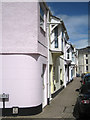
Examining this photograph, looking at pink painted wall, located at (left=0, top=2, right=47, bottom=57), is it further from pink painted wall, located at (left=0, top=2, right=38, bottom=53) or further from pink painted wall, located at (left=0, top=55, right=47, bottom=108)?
pink painted wall, located at (left=0, top=55, right=47, bottom=108)

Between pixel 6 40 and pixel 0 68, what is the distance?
48.4 inches

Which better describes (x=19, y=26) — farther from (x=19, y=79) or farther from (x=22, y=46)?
(x=19, y=79)

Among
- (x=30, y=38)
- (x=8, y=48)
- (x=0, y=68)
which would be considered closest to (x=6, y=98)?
(x=0, y=68)

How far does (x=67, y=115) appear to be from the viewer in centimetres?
759

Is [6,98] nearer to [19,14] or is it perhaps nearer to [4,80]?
[4,80]

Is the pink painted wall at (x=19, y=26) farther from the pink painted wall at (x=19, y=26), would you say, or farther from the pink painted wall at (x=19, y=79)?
the pink painted wall at (x=19, y=79)

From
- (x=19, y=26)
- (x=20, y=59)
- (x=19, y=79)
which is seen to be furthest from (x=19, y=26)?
(x=19, y=79)

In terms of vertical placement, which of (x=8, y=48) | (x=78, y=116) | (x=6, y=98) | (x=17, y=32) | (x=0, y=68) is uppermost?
→ (x=17, y=32)

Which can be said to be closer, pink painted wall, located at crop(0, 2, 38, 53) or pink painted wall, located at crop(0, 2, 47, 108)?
pink painted wall, located at crop(0, 2, 47, 108)

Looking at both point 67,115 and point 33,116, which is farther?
point 67,115

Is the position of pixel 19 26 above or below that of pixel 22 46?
above

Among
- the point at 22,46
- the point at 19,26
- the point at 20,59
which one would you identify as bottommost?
the point at 20,59

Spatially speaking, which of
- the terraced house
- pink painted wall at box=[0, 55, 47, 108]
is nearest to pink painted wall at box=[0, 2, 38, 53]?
the terraced house

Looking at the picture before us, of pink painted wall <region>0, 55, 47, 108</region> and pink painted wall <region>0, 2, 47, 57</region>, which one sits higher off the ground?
pink painted wall <region>0, 2, 47, 57</region>
